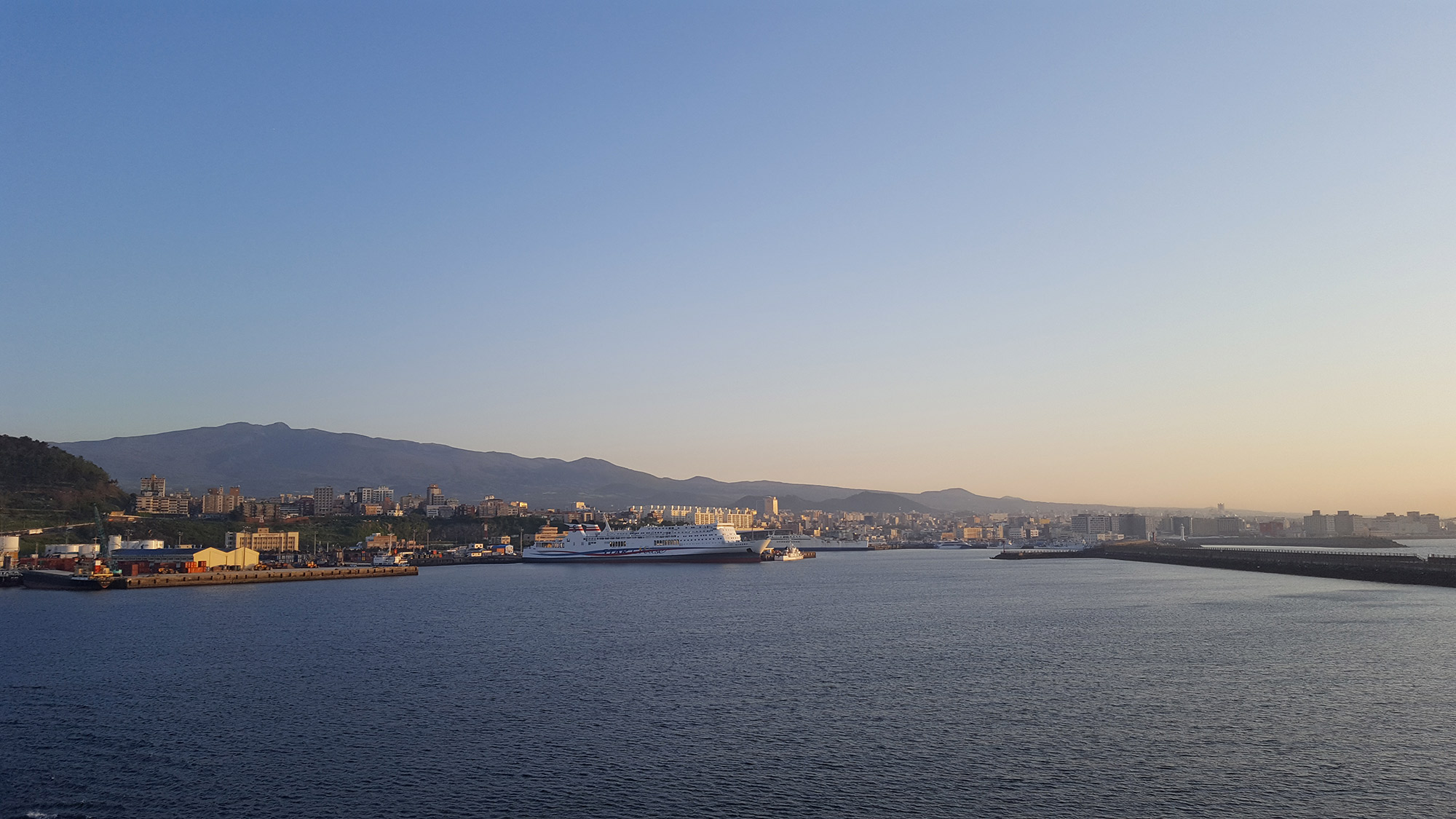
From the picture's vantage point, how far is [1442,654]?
109 feet

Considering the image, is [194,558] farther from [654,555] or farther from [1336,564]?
[1336,564]

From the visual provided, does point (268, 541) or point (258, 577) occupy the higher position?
point (268, 541)

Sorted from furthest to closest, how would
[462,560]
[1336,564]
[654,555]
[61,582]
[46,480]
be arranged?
[462,560] → [46,480] → [654,555] → [1336,564] → [61,582]

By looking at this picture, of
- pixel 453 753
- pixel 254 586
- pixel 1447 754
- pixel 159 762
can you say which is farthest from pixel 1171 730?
pixel 254 586

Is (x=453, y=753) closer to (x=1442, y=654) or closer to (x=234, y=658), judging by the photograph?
(x=234, y=658)

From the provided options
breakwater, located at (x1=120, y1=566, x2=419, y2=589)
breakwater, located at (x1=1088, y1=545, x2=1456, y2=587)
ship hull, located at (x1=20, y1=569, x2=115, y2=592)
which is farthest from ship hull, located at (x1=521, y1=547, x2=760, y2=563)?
ship hull, located at (x1=20, y1=569, x2=115, y2=592)

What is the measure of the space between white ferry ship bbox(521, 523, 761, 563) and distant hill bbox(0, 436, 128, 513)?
61.0 meters

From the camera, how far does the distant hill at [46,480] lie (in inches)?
4633

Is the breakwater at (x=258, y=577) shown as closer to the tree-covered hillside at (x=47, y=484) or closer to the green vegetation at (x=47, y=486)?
the green vegetation at (x=47, y=486)

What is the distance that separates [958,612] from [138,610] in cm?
4751

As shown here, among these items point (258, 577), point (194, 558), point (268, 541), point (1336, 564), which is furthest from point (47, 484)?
point (1336, 564)

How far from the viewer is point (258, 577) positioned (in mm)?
84250

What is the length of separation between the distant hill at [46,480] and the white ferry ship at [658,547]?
61.0 metres

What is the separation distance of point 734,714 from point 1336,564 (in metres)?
83.3
